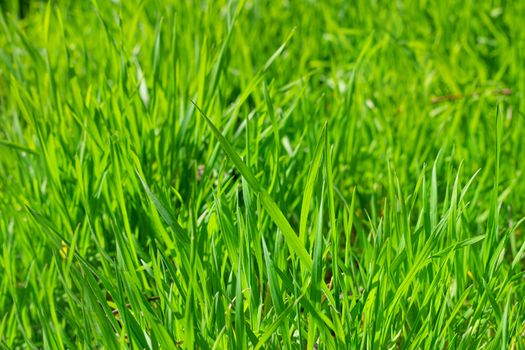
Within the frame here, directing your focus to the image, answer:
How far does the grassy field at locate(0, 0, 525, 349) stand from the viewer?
103 centimetres

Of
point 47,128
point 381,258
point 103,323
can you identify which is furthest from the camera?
point 47,128

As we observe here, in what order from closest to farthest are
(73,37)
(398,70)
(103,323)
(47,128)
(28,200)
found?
(103,323) < (28,200) < (47,128) < (398,70) < (73,37)

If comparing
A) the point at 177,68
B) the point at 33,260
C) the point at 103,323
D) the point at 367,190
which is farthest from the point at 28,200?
Result: the point at 367,190

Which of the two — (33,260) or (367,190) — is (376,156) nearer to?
(367,190)

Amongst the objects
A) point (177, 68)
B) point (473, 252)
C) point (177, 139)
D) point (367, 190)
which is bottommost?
point (367, 190)

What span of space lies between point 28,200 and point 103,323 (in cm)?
61

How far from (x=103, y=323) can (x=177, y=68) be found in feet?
2.75

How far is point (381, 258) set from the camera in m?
1.10

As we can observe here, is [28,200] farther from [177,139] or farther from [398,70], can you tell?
[398,70]

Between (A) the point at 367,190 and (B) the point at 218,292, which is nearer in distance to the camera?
(B) the point at 218,292

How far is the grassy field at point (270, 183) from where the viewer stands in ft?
3.39

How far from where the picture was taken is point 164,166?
5.20 feet

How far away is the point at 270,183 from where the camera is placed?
1369mm

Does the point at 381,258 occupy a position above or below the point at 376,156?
above
